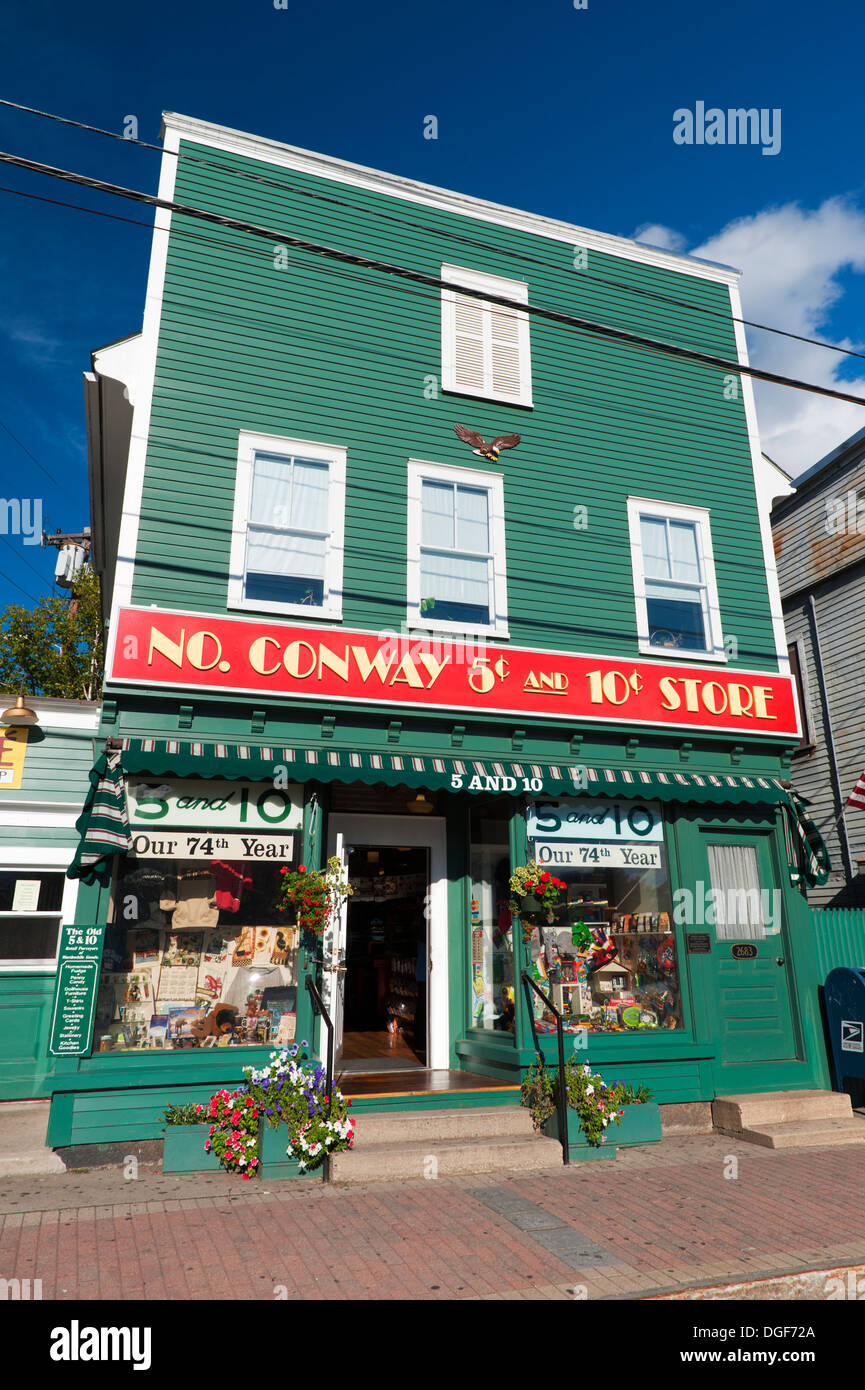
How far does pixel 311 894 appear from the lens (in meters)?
8.43

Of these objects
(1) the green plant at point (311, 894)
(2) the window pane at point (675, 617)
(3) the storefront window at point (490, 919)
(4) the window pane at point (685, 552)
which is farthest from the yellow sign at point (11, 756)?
(4) the window pane at point (685, 552)

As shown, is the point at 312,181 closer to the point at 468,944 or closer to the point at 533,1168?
the point at 468,944

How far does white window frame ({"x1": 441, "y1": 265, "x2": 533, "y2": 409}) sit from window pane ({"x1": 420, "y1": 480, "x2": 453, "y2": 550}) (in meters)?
1.35

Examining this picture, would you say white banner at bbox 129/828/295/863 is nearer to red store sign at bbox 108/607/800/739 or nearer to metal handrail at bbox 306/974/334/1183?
metal handrail at bbox 306/974/334/1183

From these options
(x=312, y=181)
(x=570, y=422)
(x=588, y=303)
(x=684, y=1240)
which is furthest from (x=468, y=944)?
(x=312, y=181)

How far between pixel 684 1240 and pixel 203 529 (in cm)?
772

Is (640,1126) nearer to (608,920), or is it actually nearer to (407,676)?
(608,920)

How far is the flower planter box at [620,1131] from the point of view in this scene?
328 inches

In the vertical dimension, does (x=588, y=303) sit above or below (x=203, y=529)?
above

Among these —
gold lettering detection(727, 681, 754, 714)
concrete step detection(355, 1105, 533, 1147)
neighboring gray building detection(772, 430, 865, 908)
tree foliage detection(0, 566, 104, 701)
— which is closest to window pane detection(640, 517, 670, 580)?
gold lettering detection(727, 681, 754, 714)

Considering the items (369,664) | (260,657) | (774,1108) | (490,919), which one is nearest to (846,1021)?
(774,1108)

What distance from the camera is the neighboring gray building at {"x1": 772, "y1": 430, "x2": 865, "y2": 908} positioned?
625 inches
